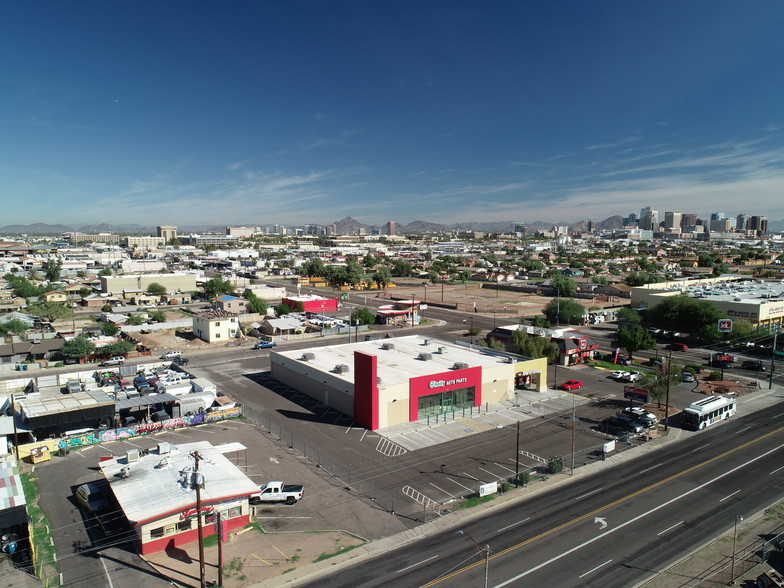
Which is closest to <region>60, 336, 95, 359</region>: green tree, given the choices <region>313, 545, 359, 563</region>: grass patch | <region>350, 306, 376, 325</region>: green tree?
<region>350, 306, 376, 325</region>: green tree

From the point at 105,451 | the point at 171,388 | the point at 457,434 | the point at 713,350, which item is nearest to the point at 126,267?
the point at 171,388

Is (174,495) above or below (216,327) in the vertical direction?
below

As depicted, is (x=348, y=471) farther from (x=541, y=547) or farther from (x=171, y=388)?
(x=171, y=388)

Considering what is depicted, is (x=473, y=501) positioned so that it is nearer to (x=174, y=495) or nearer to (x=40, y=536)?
(x=174, y=495)

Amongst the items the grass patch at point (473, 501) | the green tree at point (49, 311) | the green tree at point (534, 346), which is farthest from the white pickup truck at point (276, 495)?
the green tree at point (49, 311)

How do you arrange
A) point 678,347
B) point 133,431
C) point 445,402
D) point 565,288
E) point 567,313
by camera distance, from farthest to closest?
point 565,288 → point 567,313 → point 678,347 → point 445,402 → point 133,431

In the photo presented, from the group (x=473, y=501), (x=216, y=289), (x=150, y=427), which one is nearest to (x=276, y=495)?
(x=473, y=501)
